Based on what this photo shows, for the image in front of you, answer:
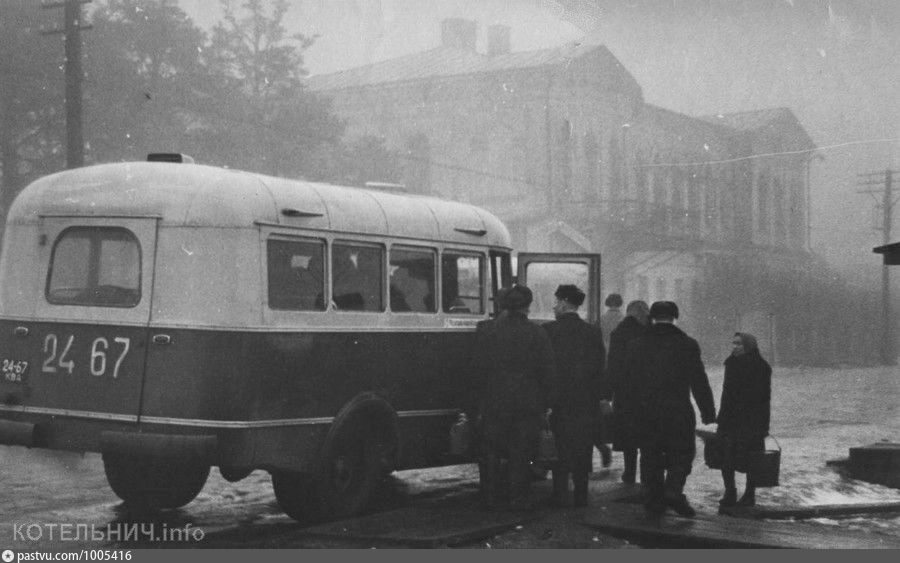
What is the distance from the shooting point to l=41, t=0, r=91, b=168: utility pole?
79.7ft

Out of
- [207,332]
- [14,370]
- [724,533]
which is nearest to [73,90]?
[14,370]

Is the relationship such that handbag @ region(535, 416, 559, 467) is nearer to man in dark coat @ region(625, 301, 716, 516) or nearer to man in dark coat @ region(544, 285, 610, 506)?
man in dark coat @ region(544, 285, 610, 506)

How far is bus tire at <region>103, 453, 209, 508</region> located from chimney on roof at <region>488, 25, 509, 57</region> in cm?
5422

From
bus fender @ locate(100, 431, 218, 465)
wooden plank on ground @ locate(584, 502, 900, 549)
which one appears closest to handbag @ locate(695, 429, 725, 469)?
wooden plank on ground @ locate(584, 502, 900, 549)

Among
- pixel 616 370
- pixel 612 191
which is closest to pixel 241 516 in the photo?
pixel 616 370

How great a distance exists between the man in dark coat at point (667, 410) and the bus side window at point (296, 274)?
265cm

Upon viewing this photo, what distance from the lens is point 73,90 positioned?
25031 mm

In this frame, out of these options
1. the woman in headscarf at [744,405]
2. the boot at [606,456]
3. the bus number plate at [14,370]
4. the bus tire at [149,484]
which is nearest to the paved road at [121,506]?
the bus tire at [149,484]

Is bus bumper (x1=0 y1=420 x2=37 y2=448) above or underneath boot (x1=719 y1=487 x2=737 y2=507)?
above

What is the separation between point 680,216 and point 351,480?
5478 centimetres

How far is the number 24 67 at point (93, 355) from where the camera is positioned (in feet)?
32.7

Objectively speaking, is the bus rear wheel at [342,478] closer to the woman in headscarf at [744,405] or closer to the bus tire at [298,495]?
the bus tire at [298,495]

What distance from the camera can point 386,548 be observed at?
943 centimetres

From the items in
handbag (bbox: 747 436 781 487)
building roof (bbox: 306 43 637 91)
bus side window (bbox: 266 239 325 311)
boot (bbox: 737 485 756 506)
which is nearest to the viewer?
bus side window (bbox: 266 239 325 311)
